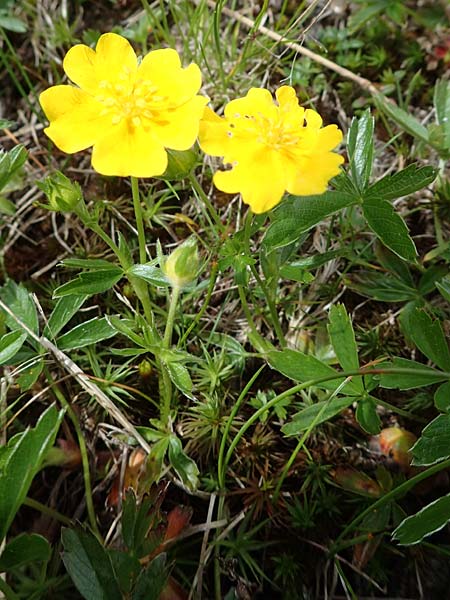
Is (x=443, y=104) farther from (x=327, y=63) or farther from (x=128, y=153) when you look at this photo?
(x=128, y=153)

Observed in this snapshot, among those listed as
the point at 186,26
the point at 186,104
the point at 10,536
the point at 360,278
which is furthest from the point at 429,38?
the point at 10,536

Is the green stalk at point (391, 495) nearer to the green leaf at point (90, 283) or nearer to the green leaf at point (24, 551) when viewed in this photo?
the green leaf at point (24, 551)

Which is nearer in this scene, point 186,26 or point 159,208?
point 159,208

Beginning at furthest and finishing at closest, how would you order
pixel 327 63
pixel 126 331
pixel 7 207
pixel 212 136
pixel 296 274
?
pixel 327 63 < pixel 7 207 < pixel 296 274 < pixel 126 331 < pixel 212 136

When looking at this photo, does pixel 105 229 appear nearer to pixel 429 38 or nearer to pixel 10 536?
pixel 10 536

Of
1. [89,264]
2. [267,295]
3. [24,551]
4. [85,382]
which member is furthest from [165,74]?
[24,551]

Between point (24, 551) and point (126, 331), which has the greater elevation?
point (126, 331)
